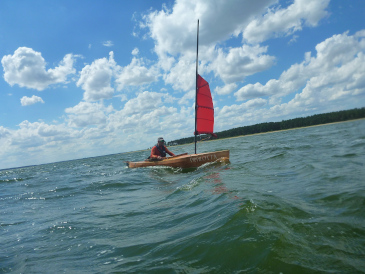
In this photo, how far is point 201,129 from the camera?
520 inches

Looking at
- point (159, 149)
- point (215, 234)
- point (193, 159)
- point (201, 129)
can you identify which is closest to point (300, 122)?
point (193, 159)

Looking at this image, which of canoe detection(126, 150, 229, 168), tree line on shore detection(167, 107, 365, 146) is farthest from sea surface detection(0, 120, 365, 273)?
canoe detection(126, 150, 229, 168)

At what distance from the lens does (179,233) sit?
3.30 m

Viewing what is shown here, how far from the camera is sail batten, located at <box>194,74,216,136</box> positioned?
13089 mm

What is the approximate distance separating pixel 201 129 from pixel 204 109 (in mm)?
1211

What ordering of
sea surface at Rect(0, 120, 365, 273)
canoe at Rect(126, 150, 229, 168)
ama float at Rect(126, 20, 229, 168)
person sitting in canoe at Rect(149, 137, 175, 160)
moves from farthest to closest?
person sitting in canoe at Rect(149, 137, 175, 160) < ama float at Rect(126, 20, 229, 168) < canoe at Rect(126, 150, 229, 168) < sea surface at Rect(0, 120, 365, 273)

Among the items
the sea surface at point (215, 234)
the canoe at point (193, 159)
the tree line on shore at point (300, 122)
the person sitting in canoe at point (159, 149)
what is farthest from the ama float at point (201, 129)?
the sea surface at point (215, 234)

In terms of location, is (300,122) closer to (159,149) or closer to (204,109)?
(204,109)

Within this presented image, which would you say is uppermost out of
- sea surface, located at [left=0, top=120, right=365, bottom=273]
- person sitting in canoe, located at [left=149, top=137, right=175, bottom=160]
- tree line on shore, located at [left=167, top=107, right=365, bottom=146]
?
tree line on shore, located at [left=167, top=107, right=365, bottom=146]

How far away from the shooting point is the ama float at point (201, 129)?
1133 cm

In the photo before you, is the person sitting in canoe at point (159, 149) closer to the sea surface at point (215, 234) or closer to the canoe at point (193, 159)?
the canoe at point (193, 159)

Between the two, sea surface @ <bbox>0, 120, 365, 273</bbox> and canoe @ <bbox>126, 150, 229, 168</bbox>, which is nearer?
sea surface @ <bbox>0, 120, 365, 273</bbox>

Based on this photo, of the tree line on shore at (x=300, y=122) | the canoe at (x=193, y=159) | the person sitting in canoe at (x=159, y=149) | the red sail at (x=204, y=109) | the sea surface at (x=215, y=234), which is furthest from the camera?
the red sail at (x=204, y=109)

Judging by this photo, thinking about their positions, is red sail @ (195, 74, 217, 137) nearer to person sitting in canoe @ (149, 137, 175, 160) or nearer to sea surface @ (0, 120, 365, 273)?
person sitting in canoe @ (149, 137, 175, 160)
